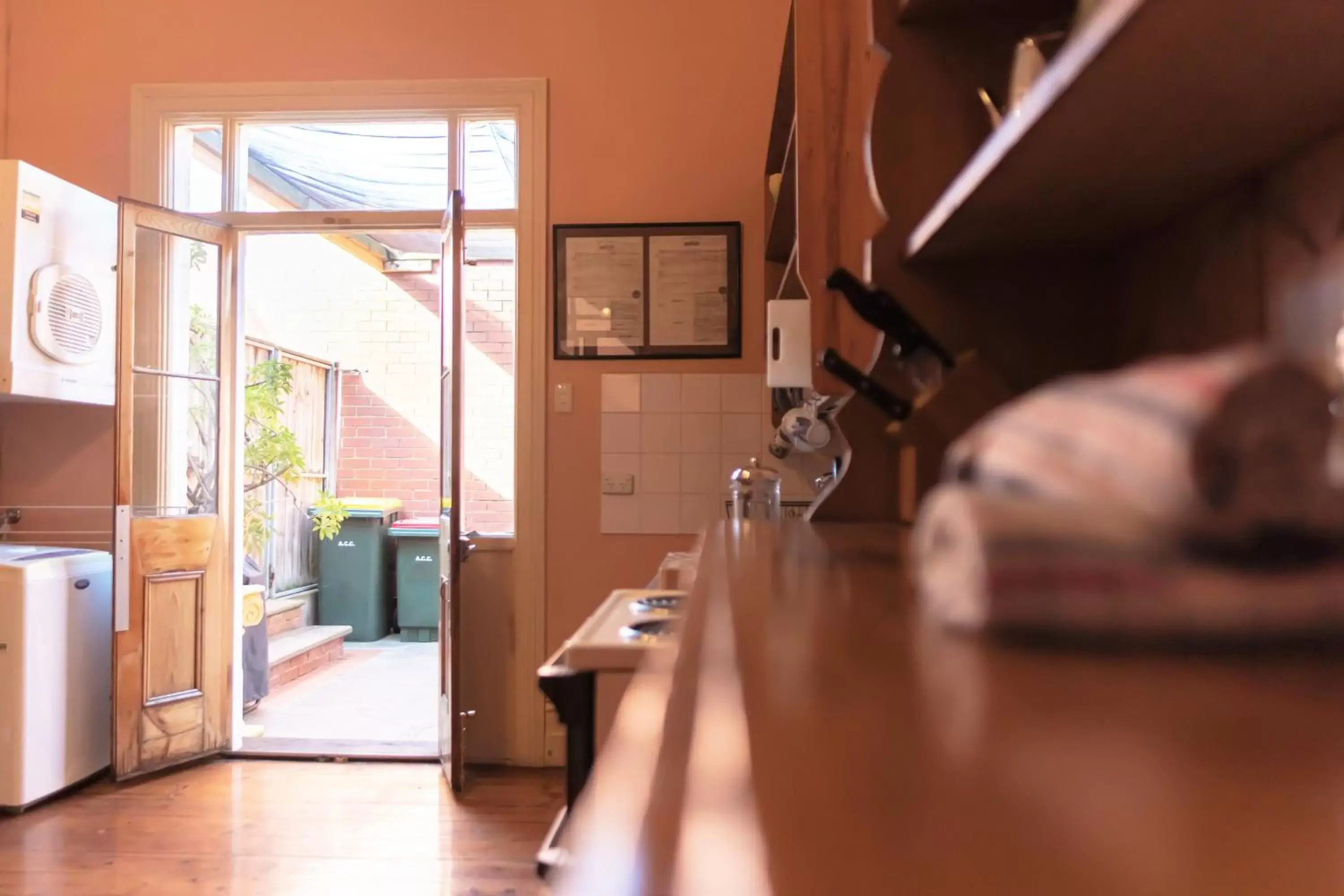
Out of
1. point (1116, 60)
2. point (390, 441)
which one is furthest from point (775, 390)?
point (390, 441)

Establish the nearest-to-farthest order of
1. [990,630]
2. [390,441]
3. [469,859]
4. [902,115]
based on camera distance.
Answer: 1. [990,630]
2. [902,115]
3. [469,859]
4. [390,441]

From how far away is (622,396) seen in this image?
118 inches

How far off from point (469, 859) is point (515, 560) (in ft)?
3.43

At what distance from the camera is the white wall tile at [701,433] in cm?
300

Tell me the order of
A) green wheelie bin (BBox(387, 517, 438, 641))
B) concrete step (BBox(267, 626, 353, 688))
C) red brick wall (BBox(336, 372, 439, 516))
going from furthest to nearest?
red brick wall (BBox(336, 372, 439, 516))
green wheelie bin (BBox(387, 517, 438, 641))
concrete step (BBox(267, 626, 353, 688))

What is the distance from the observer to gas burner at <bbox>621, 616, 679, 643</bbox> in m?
1.54

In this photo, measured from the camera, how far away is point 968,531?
0.47 m

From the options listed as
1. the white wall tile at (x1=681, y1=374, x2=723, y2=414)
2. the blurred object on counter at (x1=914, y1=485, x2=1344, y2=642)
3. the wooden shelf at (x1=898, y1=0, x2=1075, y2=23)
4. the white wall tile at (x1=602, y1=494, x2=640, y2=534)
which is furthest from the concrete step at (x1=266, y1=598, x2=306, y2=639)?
the blurred object on counter at (x1=914, y1=485, x2=1344, y2=642)

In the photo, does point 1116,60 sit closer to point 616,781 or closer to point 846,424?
point 616,781

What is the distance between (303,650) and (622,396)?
2.60 meters

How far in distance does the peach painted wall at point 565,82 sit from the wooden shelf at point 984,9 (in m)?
1.93

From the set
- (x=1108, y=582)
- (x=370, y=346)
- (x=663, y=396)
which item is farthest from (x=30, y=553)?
(x=370, y=346)

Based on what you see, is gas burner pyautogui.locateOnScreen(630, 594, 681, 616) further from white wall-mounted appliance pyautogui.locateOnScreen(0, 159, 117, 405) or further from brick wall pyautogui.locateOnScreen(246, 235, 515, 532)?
brick wall pyautogui.locateOnScreen(246, 235, 515, 532)

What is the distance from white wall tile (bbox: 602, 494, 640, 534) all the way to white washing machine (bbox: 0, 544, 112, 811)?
1.74 meters
